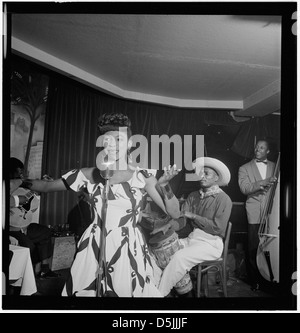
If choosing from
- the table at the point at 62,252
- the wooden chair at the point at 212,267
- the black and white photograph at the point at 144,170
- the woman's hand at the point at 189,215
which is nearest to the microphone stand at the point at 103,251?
the black and white photograph at the point at 144,170

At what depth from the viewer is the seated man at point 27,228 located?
6.97 ft

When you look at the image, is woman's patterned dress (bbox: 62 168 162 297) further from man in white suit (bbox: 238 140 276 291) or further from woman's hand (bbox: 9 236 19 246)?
man in white suit (bbox: 238 140 276 291)

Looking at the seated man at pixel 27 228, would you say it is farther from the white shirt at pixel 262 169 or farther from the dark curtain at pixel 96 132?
the white shirt at pixel 262 169

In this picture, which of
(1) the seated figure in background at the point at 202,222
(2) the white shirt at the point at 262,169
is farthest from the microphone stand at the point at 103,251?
(2) the white shirt at the point at 262,169

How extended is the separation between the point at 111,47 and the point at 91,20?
0.21 metres

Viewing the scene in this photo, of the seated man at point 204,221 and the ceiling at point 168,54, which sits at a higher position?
the ceiling at point 168,54

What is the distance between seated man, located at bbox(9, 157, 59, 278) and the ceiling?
85 centimetres

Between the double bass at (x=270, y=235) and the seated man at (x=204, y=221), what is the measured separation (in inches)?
11.1

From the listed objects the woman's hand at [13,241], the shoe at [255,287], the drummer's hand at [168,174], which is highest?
the drummer's hand at [168,174]

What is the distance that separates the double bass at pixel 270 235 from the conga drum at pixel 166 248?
1.91 ft

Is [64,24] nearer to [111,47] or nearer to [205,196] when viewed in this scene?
[111,47]

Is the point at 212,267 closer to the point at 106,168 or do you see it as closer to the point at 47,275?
the point at 106,168

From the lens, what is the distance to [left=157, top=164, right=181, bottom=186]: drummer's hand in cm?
216

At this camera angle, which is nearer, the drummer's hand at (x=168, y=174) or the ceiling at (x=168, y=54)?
the ceiling at (x=168, y=54)
